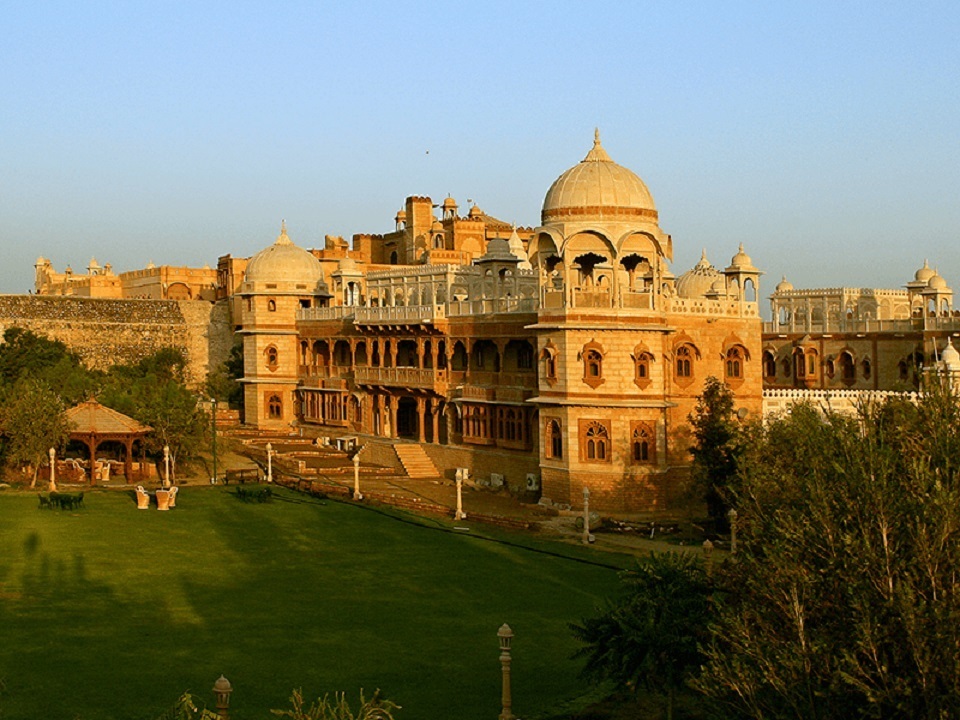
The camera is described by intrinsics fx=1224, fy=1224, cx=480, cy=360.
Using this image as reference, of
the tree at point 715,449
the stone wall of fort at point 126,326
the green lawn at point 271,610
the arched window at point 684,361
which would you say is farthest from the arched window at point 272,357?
the tree at point 715,449

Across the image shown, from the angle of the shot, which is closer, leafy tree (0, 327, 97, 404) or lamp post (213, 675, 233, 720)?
lamp post (213, 675, 233, 720)

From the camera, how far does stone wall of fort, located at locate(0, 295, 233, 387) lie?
62.4 metres

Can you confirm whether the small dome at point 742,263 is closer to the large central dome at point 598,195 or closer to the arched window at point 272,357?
the large central dome at point 598,195

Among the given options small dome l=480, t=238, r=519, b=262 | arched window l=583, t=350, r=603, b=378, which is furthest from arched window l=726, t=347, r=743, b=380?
small dome l=480, t=238, r=519, b=262

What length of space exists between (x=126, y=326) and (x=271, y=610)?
46179 millimetres

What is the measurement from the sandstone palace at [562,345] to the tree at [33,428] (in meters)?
14.0

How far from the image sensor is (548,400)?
121 ft

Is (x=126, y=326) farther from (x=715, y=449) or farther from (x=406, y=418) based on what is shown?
(x=715, y=449)

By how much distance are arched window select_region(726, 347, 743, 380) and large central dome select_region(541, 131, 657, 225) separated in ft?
18.2

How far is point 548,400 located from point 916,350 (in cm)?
2471

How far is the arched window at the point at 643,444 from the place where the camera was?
1431 inches

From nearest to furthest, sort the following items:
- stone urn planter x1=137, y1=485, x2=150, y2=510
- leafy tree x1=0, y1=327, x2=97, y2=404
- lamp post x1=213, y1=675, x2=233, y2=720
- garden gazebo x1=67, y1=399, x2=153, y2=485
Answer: lamp post x1=213, y1=675, x2=233, y2=720 → stone urn planter x1=137, y1=485, x2=150, y2=510 → garden gazebo x1=67, y1=399, x2=153, y2=485 → leafy tree x1=0, y1=327, x2=97, y2=404

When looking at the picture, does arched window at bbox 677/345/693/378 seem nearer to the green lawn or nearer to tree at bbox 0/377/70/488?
the green lawn

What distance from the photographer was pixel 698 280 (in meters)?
52.3
